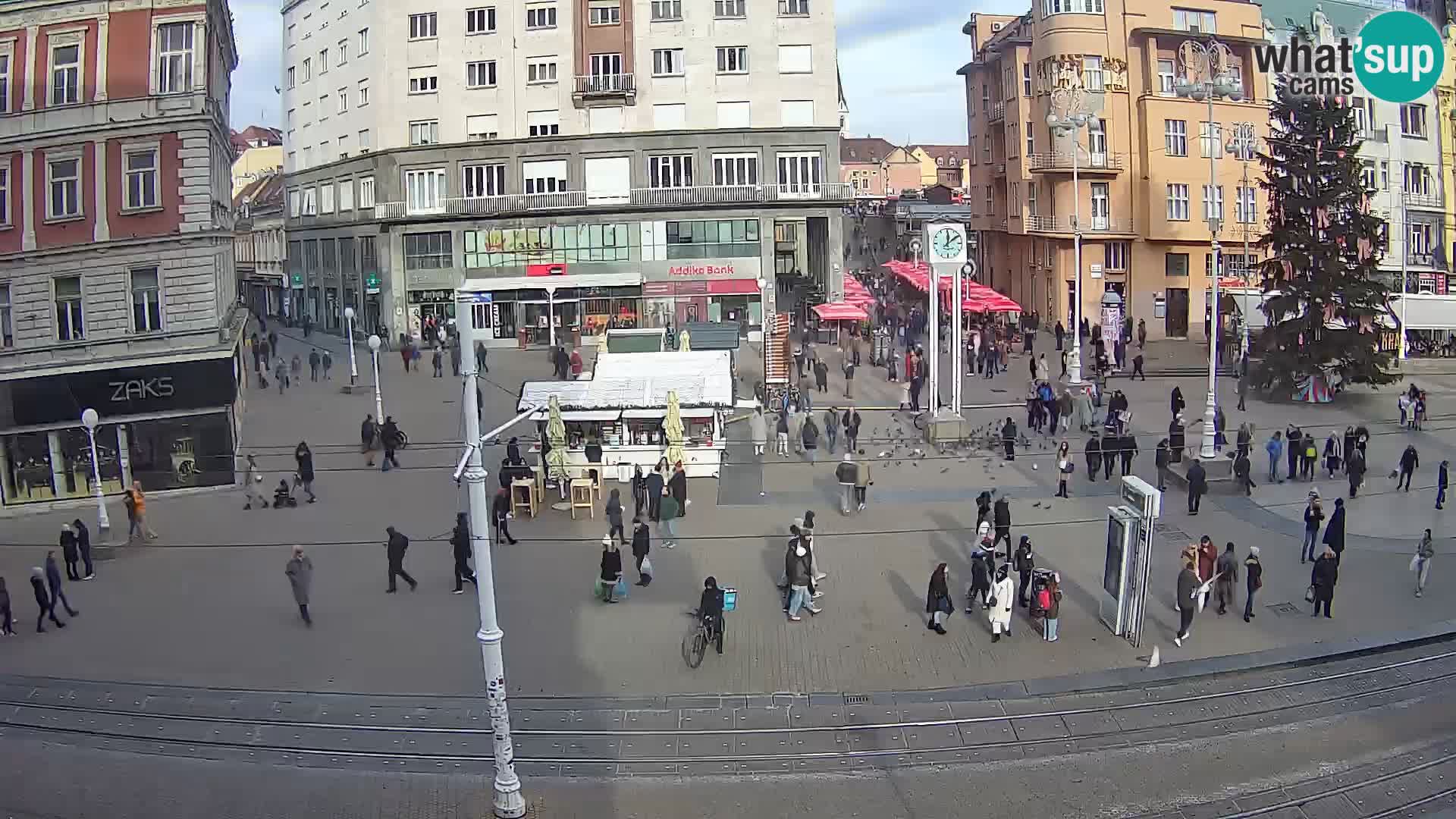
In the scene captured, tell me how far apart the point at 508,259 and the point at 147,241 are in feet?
84.4

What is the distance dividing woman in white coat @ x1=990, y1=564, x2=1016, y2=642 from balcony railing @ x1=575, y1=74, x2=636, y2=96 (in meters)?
40.1

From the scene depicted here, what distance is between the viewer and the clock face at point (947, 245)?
31156mm

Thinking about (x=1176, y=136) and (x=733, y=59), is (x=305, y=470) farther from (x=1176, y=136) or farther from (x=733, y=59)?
(x=1176, y=136)

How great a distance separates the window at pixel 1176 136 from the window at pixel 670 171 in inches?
796

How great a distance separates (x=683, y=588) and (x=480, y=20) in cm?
4111

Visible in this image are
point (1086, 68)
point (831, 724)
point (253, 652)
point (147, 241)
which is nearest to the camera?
point (831, 724)

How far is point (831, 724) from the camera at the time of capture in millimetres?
14461

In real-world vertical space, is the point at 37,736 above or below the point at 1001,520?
below

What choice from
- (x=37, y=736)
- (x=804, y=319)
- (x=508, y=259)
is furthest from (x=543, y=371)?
(x=37, y=736)

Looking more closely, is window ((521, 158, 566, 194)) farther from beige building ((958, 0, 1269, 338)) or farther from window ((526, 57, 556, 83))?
beige building ((958, 0, 1269, 338))

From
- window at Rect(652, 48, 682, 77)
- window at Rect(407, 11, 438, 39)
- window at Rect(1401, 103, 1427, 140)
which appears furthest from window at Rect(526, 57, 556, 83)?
window at Rect(1401, 103, 1427, 140)

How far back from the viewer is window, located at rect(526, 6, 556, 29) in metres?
53.9

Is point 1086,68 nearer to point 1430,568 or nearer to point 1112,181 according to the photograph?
point 1112,181

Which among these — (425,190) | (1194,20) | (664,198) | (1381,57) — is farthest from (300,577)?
(1194,20)
